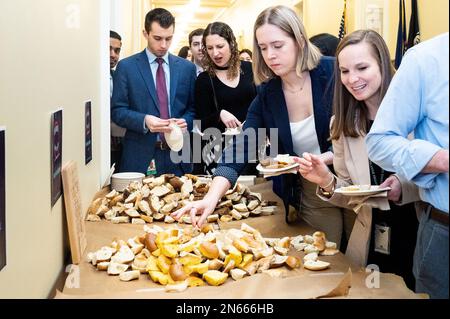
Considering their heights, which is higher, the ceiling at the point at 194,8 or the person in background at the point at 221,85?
the ceiling at the point at 194,8

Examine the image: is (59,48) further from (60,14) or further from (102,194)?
(102,194)

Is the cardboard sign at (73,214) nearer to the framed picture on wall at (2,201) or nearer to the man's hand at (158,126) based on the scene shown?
the framed picture on wall at (2,201)

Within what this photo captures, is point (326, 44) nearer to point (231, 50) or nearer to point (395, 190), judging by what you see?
point (231, 50)

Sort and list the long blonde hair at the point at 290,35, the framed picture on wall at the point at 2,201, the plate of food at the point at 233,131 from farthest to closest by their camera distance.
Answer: the plate of food at the point at 233,131 → the long blonde hair at the point at 290,35 → the framed picture on wall at the point at 2,201

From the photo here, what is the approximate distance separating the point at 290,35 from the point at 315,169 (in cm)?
41

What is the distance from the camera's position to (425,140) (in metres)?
0.74

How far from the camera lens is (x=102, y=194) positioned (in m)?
1.98

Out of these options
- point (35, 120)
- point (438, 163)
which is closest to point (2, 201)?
point (35, 120)

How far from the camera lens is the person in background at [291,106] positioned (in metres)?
1.42

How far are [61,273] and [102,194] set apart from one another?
676mm

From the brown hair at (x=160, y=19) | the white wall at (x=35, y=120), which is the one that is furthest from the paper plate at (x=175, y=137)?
the brown hair at (x=160, y=19)

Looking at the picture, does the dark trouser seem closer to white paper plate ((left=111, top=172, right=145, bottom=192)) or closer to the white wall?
the white wall

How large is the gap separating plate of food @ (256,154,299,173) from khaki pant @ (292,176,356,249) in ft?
0.87
